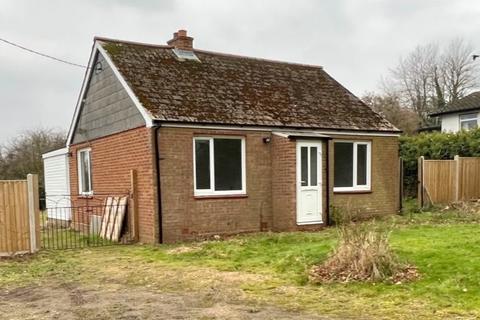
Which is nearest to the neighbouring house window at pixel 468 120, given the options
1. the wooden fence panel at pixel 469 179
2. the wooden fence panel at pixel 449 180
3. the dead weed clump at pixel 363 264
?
the wooden fence panel at pixel 469 179

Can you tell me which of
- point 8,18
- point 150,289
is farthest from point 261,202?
point 8,18

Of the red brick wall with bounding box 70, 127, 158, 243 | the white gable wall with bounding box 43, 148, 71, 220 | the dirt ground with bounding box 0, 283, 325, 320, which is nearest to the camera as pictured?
the dirt ground with bounding box 0, 283, 325, 320

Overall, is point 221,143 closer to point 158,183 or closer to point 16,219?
point 158,183

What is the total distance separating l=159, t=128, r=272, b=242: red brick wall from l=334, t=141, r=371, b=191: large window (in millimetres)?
2692

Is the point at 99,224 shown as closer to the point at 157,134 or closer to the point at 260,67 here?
the point at 157,134

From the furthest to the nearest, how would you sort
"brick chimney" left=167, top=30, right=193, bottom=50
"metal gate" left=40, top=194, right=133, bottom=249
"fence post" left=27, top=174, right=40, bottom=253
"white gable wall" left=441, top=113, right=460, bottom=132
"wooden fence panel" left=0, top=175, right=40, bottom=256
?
"white gable wall" left=441, top=113, right=460, bottom=132, "brick chimney" left=167, top=30, right=193, bottom=50, "metal gate" left=40, top=194, right=133, bottom=249, "fence post" left=27, top=174, right=40, bottom=253, "wooden fence panel" left=0, top=175, right=40, bottom=256

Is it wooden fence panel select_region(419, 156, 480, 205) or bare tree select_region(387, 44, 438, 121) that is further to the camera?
bare tree select_region(387, 44, 438, 121)

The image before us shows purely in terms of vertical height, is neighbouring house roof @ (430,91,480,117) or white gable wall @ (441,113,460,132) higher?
neighbouring house roof @ (430,91,480,117)

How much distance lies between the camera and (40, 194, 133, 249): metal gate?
44.1ft

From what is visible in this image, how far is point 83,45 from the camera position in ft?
60.5

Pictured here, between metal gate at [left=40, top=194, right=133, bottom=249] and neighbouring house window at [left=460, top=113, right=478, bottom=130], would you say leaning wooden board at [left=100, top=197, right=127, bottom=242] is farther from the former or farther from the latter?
neighbouring house window at [left=460, top=113, right=478, bottom=130]

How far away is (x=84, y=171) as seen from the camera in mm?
17500

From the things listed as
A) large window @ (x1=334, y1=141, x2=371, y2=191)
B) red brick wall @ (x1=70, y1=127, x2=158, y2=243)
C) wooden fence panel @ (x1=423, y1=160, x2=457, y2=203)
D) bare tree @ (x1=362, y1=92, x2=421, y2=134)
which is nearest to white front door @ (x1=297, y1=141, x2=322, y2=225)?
large window @ (x1=334, y1=141, x2=371, y2=191)

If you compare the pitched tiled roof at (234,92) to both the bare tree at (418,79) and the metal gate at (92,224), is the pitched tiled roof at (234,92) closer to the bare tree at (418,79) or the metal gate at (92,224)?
the metal gate at (92,224)
